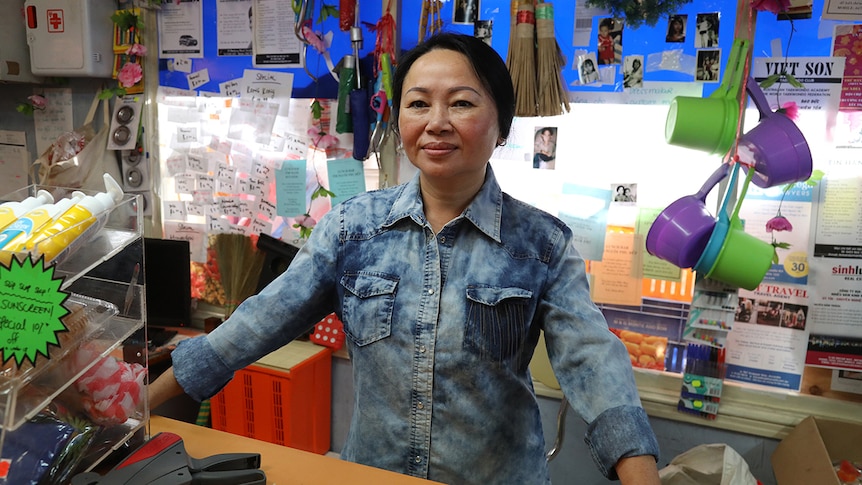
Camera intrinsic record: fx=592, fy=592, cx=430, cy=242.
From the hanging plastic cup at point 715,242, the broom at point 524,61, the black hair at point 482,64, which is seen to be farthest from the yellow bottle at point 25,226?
the hanging plastic cup at point 715,242

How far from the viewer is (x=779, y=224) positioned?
198 cm

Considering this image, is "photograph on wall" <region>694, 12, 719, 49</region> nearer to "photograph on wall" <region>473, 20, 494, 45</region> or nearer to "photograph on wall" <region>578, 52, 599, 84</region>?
"photograph on wall" <region>578, 52, 599, 84</region>

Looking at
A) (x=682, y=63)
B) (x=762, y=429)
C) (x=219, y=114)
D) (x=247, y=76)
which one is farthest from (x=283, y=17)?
(x=762, y=429)

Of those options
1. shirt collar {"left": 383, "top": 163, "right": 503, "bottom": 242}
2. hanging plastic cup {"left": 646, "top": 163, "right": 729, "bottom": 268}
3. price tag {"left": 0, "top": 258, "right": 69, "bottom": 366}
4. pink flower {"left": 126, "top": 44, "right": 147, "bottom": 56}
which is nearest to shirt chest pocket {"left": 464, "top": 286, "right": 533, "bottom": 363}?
shirt collar {"left": 383, "top": 163, "right": 503, "bottom": 242}

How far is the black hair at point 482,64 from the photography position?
1.08 metres

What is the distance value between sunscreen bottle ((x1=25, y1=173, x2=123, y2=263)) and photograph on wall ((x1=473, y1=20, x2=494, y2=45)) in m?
1.67

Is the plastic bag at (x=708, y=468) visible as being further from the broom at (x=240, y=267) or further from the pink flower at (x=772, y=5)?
the broom at (x=240, y=267)

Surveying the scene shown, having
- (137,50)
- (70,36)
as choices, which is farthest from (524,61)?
(70,36)

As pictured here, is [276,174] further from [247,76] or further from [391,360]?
[391,360]

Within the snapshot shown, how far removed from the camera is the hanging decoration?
192cm

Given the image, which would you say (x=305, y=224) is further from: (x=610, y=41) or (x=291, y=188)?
(x=610, y=41)

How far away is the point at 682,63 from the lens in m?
2.00

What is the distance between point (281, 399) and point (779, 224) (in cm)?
193

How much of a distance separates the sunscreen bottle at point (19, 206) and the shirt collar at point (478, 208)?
0.56 meters
